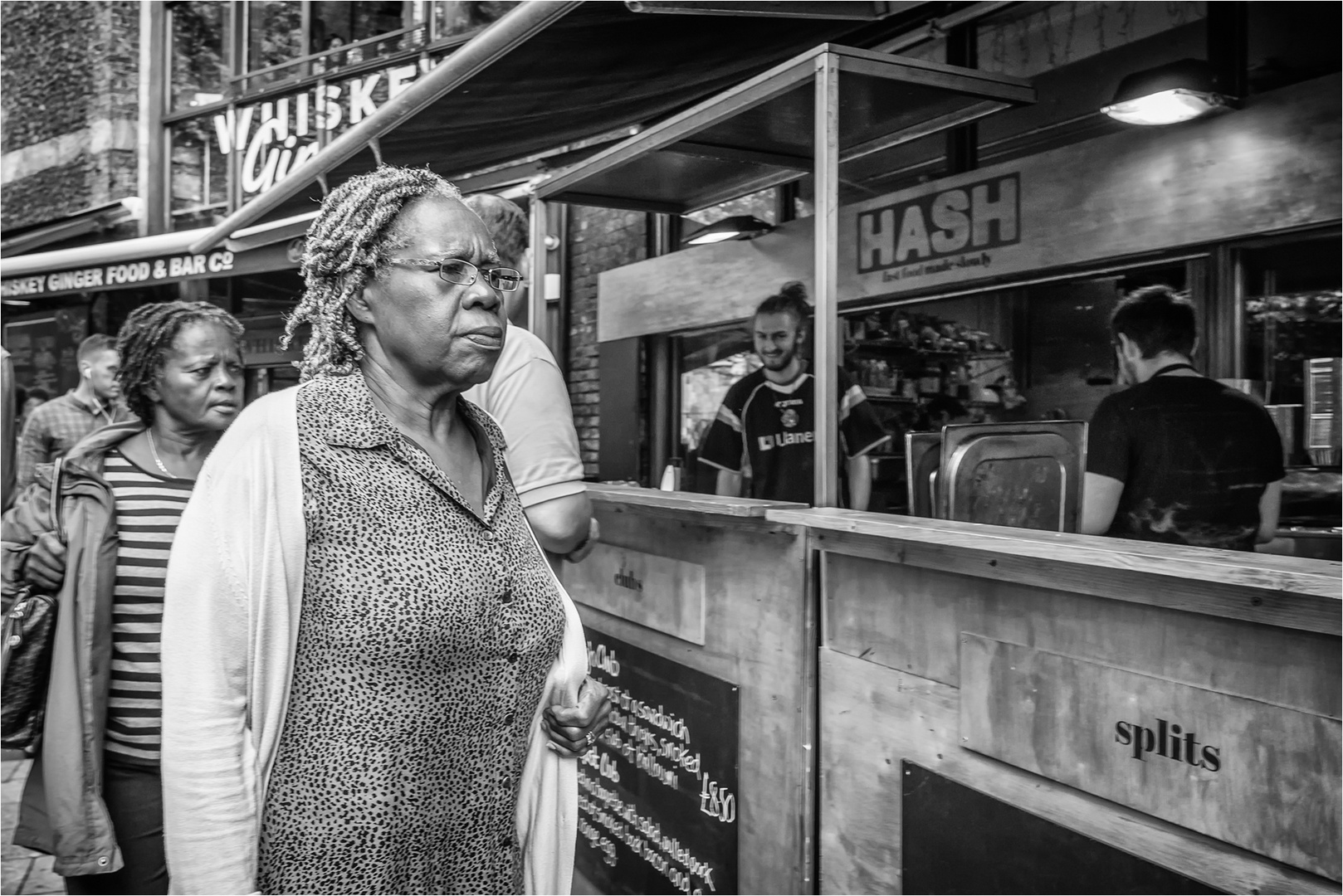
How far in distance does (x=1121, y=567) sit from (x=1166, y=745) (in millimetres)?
329

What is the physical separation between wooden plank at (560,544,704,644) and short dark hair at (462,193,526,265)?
2.98 feet

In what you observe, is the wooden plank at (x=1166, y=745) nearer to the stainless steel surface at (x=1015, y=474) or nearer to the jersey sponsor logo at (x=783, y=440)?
the stainless steel surface at (x=1015, y=474)

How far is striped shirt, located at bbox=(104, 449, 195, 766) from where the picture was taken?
2.20 m

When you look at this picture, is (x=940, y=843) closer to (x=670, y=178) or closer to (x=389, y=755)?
(x=389, y=755)

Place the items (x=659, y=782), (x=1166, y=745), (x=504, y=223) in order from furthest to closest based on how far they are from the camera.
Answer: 1. (x=659, y=782)
2. (x=504, y=223)
3. (x=1166, y=745)

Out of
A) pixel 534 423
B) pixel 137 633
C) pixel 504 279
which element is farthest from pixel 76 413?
pixel 504 279

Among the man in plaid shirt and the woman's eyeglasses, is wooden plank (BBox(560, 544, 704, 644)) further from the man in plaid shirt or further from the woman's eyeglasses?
the man in plaid shirt

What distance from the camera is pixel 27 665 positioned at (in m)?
2.16

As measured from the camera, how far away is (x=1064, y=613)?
2.06 meters

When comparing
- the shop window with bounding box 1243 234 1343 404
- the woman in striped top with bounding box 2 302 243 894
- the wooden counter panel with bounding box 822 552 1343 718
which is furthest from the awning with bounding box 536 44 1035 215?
the woman in striped top with bounding box 2 302 243 894

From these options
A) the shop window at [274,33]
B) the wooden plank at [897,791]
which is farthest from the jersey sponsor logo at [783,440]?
the shop window at [274,33]

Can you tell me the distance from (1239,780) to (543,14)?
325cm

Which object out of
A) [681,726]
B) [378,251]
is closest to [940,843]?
[681,726]

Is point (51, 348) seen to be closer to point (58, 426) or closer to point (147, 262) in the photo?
point (147, 262)
